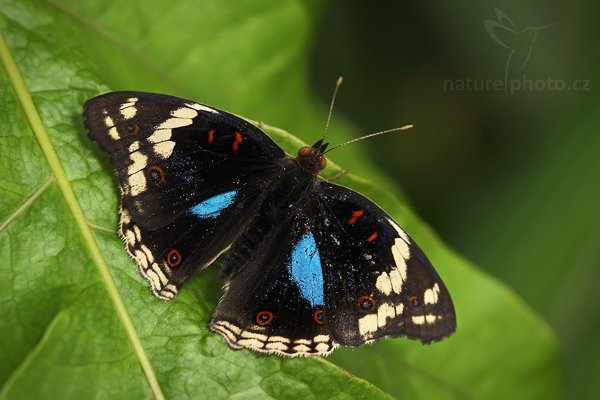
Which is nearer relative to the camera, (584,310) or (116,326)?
(116,326)

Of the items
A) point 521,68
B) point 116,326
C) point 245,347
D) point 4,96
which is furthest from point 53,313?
point 521,68

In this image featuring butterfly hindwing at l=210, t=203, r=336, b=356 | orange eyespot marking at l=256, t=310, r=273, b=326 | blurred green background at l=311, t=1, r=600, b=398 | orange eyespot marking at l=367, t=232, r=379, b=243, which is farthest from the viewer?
blurred green background at l=311, t=1, r=600, b=398

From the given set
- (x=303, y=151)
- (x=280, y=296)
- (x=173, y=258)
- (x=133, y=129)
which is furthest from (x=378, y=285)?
(x=133, y=129)

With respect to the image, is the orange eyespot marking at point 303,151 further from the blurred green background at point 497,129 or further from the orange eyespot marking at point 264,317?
the blurred green background at point 497,129

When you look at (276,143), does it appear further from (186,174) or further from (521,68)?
(521,68)

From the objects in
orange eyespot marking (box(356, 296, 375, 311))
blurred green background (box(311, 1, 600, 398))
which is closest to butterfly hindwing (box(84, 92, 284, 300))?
orange eyespot marking (box(356, 296, 375, 311))

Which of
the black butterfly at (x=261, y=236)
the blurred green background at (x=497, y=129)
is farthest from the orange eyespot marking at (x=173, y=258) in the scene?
the blurred green background at (x=497, y=129)

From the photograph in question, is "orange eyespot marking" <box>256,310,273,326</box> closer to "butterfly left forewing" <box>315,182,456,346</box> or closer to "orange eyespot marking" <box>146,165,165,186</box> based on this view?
"butterfly left forewing" <box>315,182,456,346</box>

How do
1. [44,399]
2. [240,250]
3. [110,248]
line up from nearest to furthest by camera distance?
[44,399], [110,248], [240,250]
